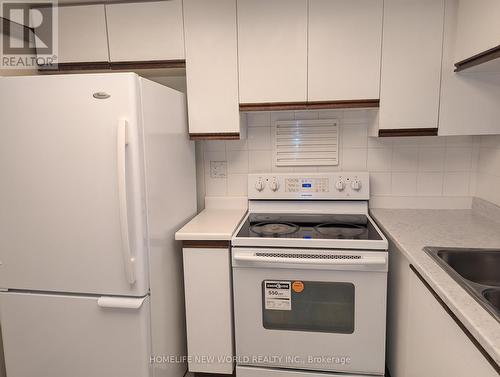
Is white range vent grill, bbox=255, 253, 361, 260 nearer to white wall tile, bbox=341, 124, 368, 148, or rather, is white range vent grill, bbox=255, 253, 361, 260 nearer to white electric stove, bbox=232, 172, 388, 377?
white electric stove, bbox=232, 172, 388, 377

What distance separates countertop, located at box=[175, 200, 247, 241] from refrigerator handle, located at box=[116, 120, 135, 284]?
32 centimetres

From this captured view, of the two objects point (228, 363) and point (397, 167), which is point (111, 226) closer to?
point (228, 363)

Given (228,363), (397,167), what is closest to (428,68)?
(397,167)

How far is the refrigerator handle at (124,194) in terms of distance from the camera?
130 centimetres

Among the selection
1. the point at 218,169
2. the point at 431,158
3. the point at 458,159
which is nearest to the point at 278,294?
the point at 218,169

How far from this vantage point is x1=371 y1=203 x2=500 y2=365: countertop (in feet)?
2.77

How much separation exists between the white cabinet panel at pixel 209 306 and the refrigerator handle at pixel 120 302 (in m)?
0.33

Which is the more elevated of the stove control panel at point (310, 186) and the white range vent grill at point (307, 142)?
the white range vent grill at point (307, 142)

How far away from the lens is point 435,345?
1.14 m

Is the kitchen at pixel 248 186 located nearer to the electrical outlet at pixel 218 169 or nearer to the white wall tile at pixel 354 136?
the white wall tile at pixel 354 136

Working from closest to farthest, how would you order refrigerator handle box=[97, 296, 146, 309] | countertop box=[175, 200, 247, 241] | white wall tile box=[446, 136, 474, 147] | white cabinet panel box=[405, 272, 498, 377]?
white cabinet panel box=[405, 272, 498, 377]
refrigerator handle box=[97, 296, 146, 309]
countertop box=[175, 200, 247, 241]
white wall tile box=[446, 136, 474, 147]

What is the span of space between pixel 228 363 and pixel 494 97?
75.1 inches

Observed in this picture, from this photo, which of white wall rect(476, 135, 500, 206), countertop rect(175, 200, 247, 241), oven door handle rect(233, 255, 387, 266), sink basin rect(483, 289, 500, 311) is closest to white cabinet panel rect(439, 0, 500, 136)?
white wall rect(476, 135, 500, 206)

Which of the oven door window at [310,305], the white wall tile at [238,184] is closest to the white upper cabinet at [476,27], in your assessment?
the oven door window at [310,305]
